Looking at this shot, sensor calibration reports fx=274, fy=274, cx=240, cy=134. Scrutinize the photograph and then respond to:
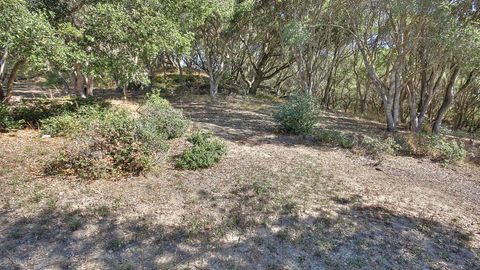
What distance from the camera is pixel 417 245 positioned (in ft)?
12.6

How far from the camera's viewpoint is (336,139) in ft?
27.6

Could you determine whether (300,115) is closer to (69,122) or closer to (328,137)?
(328,137)

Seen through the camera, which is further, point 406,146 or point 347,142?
point 406,146

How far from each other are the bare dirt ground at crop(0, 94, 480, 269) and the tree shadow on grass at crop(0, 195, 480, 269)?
15mm

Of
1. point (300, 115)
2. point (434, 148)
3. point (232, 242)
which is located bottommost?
point (232, 242)

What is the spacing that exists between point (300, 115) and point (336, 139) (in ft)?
4.32

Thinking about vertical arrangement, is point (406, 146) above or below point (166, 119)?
below

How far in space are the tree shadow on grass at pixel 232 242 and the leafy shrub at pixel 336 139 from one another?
3.86 m

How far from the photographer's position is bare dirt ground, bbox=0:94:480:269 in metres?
3.41

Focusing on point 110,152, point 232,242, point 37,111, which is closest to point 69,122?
point 37,111

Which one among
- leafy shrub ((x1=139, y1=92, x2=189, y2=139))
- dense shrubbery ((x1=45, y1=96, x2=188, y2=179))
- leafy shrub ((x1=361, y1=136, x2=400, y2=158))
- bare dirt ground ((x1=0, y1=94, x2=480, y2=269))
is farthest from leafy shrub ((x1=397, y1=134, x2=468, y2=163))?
dense shrubbery ((x1=45, y1=96, x2=188, y2=179))

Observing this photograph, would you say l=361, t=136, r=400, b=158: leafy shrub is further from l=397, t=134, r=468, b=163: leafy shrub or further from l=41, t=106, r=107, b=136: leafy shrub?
l=41, t=106, r=107, b=136: leafy shrub

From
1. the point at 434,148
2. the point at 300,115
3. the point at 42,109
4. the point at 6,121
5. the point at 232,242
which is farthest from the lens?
the point at 300,115

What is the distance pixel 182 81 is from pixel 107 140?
51.2ft
